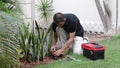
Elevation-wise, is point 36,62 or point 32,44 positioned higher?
point 32,44

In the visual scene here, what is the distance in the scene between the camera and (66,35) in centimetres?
701

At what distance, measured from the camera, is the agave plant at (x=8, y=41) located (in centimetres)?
426

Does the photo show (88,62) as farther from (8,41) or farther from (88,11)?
(88,11)

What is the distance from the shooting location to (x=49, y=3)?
11.8m

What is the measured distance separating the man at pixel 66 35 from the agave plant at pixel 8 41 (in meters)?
1.90

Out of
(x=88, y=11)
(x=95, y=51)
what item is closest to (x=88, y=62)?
(x=95, y=51)

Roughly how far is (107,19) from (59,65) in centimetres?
451

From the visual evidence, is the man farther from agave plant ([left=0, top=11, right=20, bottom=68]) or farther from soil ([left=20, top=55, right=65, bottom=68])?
agave plant ([left=0, top=11, right=20, bottom=68])

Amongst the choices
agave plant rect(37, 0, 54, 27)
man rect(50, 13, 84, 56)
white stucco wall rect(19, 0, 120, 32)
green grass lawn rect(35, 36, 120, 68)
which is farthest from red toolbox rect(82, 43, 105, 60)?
agave plant rect(37, 0, 54, 27)

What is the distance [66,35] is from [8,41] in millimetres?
2776

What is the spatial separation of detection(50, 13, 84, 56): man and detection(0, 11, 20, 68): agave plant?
1.90 metres

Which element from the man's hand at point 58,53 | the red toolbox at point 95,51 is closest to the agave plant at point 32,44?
the man's hand at point 58,53

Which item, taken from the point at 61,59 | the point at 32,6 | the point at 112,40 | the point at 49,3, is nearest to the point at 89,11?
the point at 49,3

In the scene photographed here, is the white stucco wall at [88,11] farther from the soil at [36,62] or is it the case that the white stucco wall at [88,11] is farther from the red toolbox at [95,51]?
the soil at [36,62]
